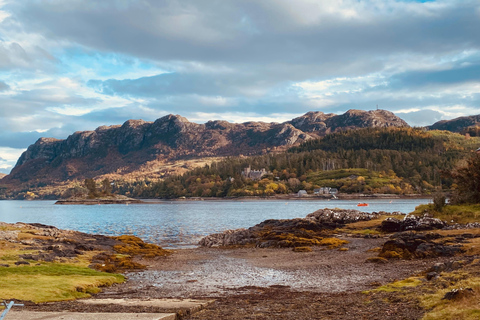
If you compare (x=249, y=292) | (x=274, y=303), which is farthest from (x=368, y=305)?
(x=249, y=292)

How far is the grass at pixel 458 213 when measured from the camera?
48.7 meters

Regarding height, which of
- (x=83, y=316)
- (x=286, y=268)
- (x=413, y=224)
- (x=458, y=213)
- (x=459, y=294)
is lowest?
(x=286, y=268)

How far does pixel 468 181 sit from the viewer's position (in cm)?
5356

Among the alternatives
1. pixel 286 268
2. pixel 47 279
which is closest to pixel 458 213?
pixel 286 268

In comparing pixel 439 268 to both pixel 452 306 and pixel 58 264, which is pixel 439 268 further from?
pixel 58 264

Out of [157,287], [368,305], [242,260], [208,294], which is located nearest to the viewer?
[368,305]

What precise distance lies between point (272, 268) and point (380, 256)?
9.22m

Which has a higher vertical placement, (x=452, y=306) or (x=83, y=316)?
(x=452, y=306)

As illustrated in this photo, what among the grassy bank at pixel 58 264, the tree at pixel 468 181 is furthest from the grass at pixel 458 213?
the grassy bank at pixel 58 264

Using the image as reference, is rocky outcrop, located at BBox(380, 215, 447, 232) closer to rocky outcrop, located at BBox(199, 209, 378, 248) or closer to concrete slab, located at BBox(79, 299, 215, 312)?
rocky outcrop, located at BBox(199, 209, 378, 248)

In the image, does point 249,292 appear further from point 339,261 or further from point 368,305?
point 339,261

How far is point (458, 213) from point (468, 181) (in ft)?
17.1

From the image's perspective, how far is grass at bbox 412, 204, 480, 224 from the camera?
48737 millimetres

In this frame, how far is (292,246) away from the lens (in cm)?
4753
